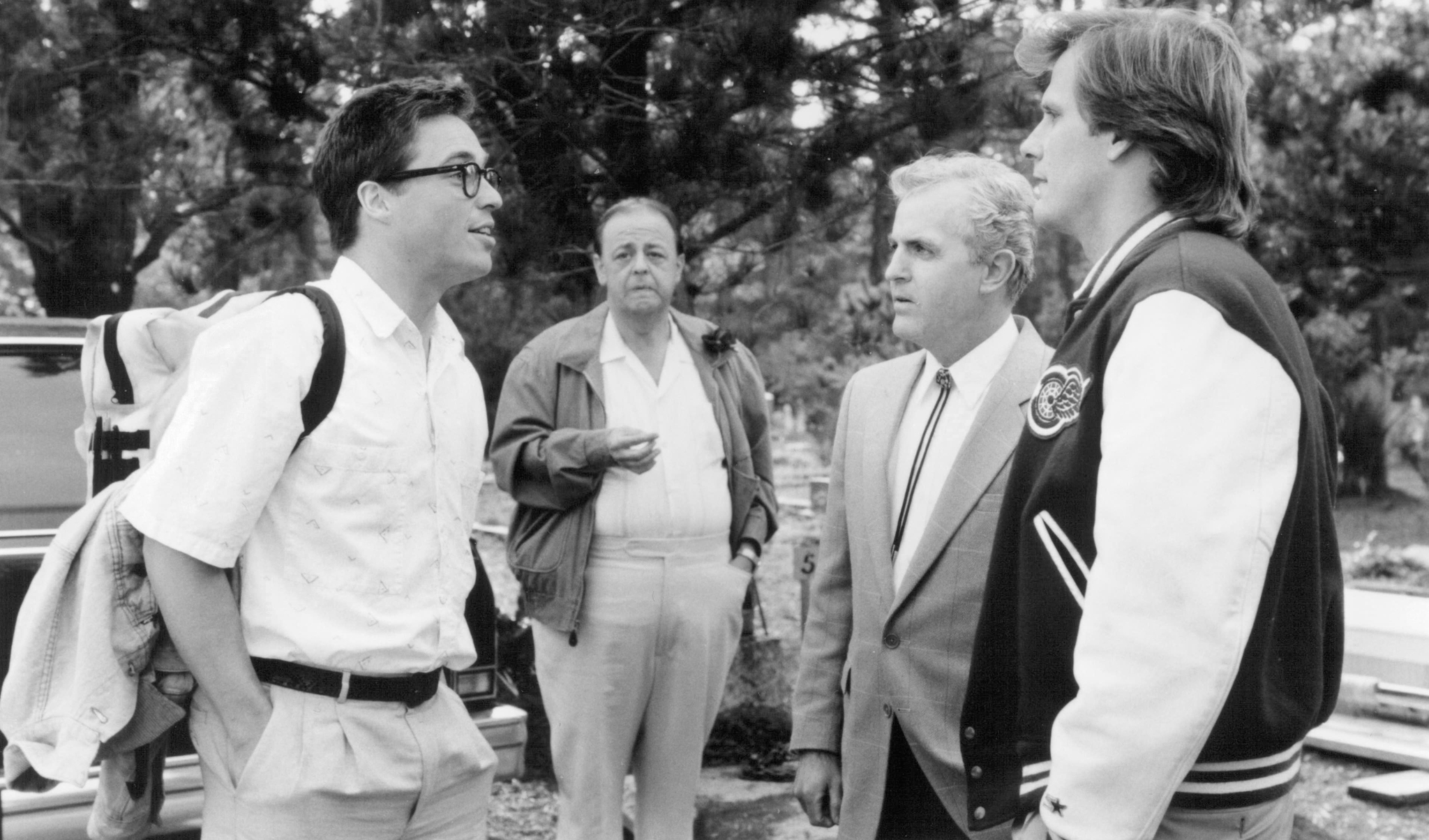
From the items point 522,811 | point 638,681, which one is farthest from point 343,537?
point 522,811

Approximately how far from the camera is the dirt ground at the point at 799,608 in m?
4.40

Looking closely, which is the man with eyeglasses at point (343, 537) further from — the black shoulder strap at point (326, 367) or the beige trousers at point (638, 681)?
the beige trousers at point (638, 681)

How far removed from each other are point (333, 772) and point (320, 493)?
0.42 metres

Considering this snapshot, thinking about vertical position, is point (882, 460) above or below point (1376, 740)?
Result: above

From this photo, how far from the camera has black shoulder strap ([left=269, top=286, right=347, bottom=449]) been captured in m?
2.00

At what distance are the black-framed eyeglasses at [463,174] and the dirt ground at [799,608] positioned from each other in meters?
2.40

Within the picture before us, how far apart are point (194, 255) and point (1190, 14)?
6264 mm

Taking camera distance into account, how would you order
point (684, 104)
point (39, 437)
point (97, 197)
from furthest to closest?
point (97, 197)
point (684, 104)
point (39, 437)

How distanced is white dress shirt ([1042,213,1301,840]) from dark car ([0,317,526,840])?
200 cm

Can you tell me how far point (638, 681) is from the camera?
362cm

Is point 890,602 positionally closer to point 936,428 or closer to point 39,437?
point 936,428

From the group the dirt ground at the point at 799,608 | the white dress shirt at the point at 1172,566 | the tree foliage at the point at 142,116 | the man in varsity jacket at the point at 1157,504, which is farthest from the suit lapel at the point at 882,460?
the tree foliage at the point at 142,116

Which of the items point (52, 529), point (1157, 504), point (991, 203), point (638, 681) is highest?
point (991, 203)

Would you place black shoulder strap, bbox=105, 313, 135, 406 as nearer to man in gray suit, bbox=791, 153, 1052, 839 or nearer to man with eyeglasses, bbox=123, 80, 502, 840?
man with eyeglasses, bbox=123, 80, 502, 840
